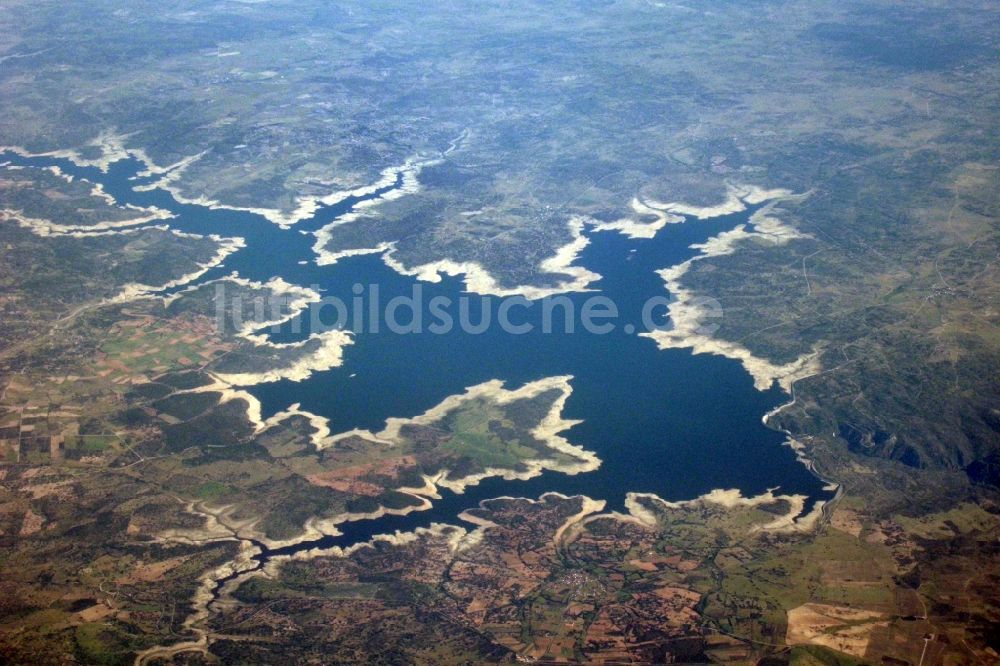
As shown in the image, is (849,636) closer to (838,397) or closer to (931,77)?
(838,397)

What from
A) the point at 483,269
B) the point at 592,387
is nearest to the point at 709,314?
the point at 592,387

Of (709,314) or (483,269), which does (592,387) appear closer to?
(709,314)

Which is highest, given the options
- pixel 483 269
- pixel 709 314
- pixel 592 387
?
pixel 483 269

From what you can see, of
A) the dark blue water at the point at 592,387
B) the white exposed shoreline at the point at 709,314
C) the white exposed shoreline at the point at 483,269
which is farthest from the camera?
the white exposed shoreline at the point at 483,269

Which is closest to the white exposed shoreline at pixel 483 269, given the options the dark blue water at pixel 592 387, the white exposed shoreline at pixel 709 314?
the dark blue water at pixel 592 387

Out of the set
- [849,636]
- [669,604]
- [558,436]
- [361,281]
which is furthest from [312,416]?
[849,636]

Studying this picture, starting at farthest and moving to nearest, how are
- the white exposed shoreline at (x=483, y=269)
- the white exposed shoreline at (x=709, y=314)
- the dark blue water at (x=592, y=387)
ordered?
the white exposed shoreline at (x=483, y=269), the white exposed shoreline at (x=709, y=314), the dark blue water at (x=592, y=387)

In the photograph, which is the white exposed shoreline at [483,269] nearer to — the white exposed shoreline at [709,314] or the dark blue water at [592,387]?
A: the dark blue water at [592,387]

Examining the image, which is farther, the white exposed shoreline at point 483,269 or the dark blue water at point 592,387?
the white exposed shoreline at point 483,269
